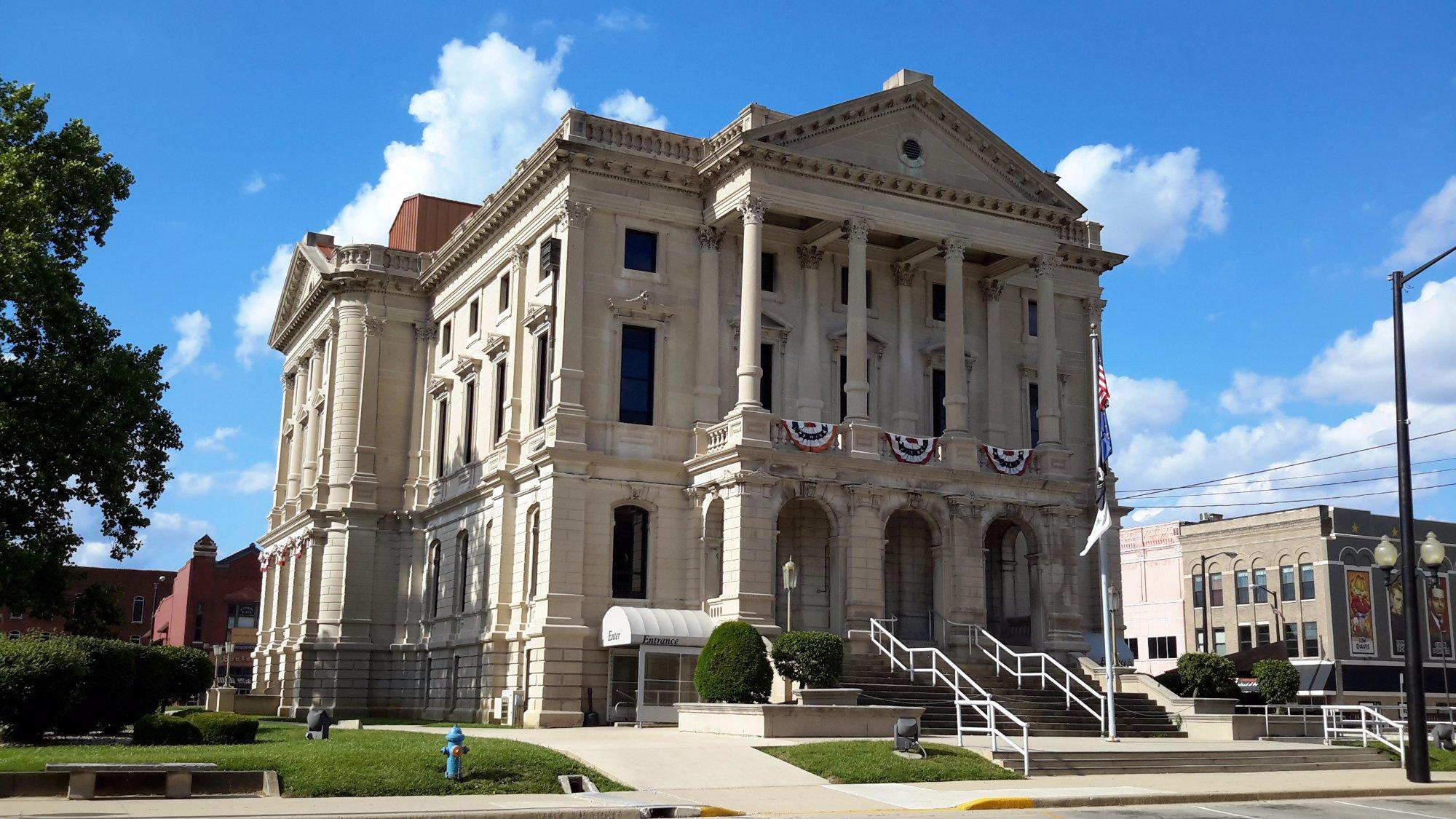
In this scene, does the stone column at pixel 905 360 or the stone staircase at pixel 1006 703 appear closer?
the stone staircase at pixel 1006 703

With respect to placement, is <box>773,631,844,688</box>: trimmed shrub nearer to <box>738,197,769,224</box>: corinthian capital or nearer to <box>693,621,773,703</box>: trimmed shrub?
<box>693,621,773,703</box>: trimmed shrub

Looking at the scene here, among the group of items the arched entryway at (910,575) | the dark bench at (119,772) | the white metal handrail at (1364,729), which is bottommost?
the dark bench at (119,772)

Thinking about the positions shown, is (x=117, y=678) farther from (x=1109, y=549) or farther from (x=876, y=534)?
(x=1109, y=549)

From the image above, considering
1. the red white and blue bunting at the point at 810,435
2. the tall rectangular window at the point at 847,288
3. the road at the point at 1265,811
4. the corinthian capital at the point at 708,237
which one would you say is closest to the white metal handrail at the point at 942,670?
the red white and blue bunting at the point at 810,435

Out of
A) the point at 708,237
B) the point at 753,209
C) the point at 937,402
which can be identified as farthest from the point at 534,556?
the point at 937,402

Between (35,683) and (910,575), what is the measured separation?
26707 mm

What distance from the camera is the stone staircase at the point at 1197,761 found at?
27500 millimetres

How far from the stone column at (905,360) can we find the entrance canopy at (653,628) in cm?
1060

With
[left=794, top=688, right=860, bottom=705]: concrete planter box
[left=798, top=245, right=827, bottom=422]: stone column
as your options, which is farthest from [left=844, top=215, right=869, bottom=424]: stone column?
[left=794, top=688, right=860, bottom=705]: concrete planter box

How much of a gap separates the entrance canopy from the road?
1810 cm

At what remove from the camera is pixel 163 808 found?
782 inches

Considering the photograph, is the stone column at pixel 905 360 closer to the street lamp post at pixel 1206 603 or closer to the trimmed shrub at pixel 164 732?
the trimmed shrub at pixel 164 732

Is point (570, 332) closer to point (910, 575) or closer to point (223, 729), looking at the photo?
point (910, 575)

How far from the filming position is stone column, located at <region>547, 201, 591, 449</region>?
140ft
